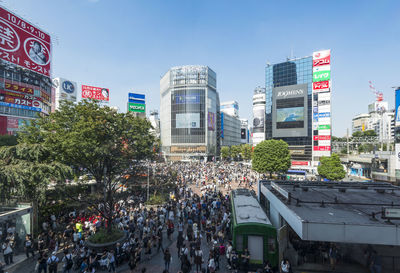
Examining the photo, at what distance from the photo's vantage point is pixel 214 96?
276 feet

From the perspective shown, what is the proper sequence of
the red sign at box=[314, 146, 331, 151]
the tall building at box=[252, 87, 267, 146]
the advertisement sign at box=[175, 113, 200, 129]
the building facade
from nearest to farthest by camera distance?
the red sign at box=[314, 146, 331, 151], the tall building at box=[252, 87, 267, 146], the advertisement sign at box=[175, 113, 200, 129], the building facade

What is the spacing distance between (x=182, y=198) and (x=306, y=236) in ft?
58.0

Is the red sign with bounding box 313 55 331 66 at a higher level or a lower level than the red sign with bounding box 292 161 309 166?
higher

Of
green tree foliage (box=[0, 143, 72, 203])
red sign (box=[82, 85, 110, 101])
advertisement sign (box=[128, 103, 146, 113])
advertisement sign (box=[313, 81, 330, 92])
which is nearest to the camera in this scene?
green tree foliage (box=[0, 143, 72, 203])

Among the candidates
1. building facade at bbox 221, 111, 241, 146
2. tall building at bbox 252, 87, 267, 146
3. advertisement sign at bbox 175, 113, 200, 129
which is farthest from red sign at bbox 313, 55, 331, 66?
building facade at bbox 221, 111, 241, 146

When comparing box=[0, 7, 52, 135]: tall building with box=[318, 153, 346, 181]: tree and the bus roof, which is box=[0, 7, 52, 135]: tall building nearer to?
the bus roof

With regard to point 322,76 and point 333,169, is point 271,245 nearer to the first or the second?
point 333,169

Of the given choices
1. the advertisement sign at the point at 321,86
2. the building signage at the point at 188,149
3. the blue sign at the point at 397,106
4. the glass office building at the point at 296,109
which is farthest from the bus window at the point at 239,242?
the building signage at the point at 188,149

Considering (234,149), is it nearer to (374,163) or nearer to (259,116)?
(259,116)

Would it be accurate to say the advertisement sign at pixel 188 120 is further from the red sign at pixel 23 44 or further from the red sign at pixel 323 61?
the red sign at pixel 23 44

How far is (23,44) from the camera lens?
33.8 m

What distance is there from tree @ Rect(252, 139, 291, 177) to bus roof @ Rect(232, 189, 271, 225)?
23.9m

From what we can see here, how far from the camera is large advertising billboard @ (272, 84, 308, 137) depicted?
174 ft

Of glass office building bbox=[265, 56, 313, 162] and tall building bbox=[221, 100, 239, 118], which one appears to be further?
tall building bbox=[221, 100, 239, 118]
